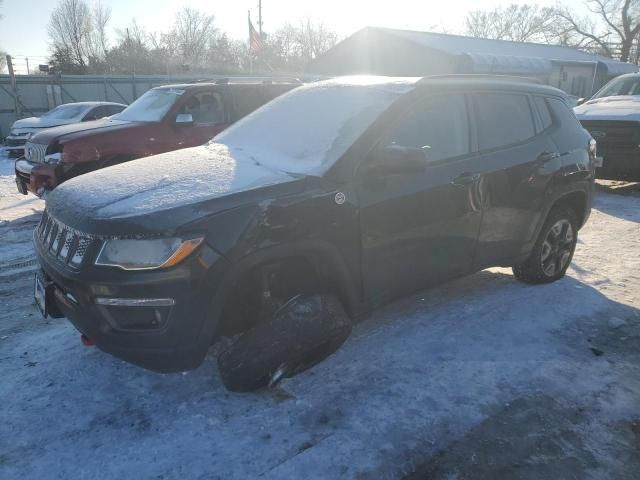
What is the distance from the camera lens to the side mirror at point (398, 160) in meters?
2.98

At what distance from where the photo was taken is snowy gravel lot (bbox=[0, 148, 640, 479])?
2.41m

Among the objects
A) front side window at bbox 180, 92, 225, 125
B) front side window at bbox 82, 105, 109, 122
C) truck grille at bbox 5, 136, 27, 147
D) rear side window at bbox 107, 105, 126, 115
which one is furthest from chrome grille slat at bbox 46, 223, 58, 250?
truck grille at bbox 5, 136, 27, 147

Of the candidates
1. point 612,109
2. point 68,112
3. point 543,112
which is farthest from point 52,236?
point 68,112

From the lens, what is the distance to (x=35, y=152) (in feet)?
23.2

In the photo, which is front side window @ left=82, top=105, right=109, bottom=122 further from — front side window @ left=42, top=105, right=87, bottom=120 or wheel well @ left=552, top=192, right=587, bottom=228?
wheel well @ left=552, top=192, right=587, bottom=228

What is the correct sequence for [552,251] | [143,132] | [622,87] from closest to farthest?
[552,251], [143,132], [622,87]

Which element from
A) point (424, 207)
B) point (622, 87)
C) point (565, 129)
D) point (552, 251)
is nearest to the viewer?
point (424, 207)

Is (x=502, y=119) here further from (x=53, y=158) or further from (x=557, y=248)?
(x=53, y=158)

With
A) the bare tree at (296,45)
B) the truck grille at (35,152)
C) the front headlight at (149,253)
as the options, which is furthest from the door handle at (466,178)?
the bare tree at (296,45)

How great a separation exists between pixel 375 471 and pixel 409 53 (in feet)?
104

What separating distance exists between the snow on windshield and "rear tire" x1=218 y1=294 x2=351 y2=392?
80 centimetres

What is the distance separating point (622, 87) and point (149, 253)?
10.8m

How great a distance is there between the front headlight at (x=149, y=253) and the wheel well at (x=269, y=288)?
1.23ft

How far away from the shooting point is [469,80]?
3783mm
